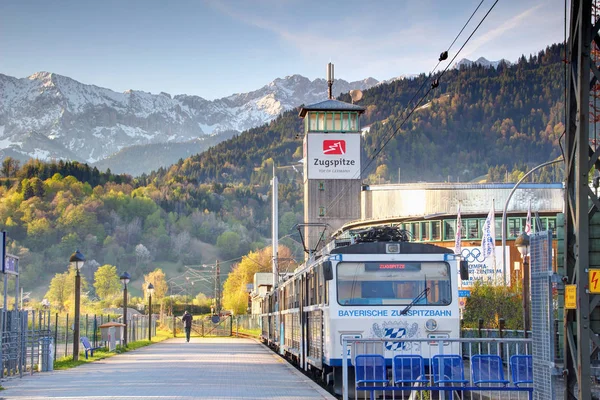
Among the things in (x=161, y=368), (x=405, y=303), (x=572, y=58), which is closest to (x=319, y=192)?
(x=161, y=368)

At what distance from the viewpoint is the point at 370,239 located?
21344 mm

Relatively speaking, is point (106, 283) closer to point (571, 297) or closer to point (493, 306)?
point (493, 306)

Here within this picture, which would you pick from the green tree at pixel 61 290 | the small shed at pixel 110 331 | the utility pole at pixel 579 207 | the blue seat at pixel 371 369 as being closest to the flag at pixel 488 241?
the small shed at pixel 110 331

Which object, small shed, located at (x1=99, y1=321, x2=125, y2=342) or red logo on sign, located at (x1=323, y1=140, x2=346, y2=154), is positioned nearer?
small shed, located at (x1=99, y1=321, x2=125, y2=342)

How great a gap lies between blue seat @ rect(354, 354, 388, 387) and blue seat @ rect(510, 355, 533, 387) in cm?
204

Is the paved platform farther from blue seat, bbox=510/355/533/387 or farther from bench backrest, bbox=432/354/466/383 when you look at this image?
blue seat, bbox=510/355/533/387

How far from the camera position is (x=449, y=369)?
16.2 m

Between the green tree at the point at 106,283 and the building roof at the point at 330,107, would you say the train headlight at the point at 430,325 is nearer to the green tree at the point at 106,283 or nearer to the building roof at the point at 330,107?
the building roof at the point at 330,107

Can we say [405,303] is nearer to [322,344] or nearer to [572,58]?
[322,344]

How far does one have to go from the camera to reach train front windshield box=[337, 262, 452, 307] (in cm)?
1997

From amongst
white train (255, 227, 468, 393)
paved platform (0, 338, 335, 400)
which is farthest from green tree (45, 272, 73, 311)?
white train (255, 227, 468, 393)

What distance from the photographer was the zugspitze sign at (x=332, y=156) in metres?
93.6

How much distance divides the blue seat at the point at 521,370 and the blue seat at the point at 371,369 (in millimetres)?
2038

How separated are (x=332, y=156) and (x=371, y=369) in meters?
77.8
